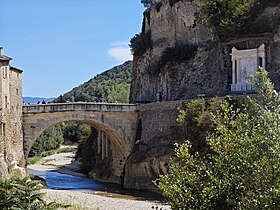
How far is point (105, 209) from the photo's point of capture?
27.6 metres

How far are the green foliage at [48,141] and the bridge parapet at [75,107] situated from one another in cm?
3935

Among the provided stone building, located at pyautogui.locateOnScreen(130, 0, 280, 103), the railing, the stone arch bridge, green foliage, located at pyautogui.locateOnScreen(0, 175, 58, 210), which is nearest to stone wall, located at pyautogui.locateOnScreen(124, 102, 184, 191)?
the stone arch bridge

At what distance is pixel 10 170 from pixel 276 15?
23840 mm

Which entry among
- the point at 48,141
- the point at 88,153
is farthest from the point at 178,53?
the point at 48,141

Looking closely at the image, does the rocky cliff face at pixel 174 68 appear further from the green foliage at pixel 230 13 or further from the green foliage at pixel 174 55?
the green foliage at pixel 230 13

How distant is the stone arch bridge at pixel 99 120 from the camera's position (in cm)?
3875

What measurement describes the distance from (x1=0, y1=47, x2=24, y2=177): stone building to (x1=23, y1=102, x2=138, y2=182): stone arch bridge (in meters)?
1.10

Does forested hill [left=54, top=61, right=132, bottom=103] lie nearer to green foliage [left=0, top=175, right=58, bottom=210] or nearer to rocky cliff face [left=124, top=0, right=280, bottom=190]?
rocky cliff face [left=124, top=0, right=280, bottom=190]

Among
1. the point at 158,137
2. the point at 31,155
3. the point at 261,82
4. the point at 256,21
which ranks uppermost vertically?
the point at 256,21

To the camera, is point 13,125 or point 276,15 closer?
point 13,125

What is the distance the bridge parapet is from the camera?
3872 cm

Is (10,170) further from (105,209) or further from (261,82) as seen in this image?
(261,82)

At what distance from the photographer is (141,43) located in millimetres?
54531

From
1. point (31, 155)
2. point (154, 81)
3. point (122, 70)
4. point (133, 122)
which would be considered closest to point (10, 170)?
point (133, 122)
